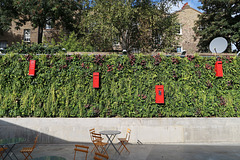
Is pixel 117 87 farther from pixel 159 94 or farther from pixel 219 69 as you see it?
pixel 219 69

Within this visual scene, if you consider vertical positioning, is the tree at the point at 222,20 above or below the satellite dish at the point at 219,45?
above

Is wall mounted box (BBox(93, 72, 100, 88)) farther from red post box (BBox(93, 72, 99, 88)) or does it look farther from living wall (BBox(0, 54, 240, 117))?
living wall (BBox(0, 54, 240, 117))

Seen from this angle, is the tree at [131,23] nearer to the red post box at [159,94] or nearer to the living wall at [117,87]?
the living wall at [117,87]

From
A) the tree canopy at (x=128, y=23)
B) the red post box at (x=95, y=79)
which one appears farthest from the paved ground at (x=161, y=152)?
the tree canopy at (x=128, y=23)

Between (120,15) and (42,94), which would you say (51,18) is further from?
(42,94)

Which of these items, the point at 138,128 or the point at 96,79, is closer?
the point at 138,128

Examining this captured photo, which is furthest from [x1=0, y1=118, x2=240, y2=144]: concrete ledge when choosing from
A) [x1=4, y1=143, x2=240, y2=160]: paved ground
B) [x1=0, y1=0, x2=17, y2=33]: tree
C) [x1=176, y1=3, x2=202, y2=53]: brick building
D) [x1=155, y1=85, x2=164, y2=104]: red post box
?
[x1=176, y1=3, x2=202, y2=53]: brick building

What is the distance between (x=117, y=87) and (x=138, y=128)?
199 cm

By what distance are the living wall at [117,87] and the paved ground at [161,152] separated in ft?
4.44

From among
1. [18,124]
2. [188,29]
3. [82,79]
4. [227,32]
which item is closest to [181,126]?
→ [82,79]

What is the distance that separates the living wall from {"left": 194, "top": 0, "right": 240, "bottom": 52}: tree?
511 inches

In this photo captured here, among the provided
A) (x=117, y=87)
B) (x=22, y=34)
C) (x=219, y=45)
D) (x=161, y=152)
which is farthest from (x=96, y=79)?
(x=22, y=34)

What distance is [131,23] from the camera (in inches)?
572

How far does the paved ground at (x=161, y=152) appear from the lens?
5.64 m
